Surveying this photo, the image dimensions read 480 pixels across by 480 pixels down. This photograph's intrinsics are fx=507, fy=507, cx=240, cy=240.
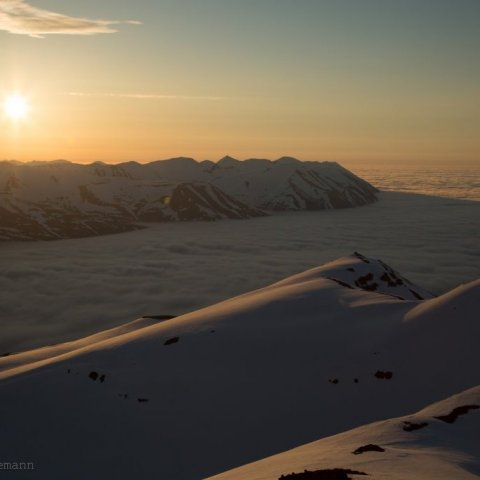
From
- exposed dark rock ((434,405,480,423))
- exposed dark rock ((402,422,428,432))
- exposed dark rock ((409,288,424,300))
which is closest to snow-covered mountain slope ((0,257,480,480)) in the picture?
exposed dark rock ((434,405,480,423))

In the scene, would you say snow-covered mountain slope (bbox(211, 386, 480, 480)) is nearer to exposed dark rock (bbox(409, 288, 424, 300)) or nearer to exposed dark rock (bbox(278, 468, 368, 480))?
exposed dark rock (bbox(278, 468, 368, 480))

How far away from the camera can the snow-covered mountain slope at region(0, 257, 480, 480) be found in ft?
101

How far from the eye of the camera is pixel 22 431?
33844mm

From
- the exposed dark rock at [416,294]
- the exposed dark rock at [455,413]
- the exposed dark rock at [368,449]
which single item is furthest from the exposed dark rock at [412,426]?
the exposed dark rock at [416,294]

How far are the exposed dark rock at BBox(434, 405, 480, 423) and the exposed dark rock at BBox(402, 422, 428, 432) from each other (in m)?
1.52

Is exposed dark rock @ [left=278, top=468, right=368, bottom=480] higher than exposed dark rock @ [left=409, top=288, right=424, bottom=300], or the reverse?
exposed dark rock @ [left=278, top=468, right=368, bottom=480]

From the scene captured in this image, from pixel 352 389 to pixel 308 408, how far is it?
3.53 m

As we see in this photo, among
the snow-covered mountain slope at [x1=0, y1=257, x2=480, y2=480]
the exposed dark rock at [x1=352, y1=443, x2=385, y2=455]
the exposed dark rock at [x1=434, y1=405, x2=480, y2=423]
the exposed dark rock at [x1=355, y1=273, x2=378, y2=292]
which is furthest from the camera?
the exposed dark rock at [x1=355, y1=273, x2=378, y2=292]

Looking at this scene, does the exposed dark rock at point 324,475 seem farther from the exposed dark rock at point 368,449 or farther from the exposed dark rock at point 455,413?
the exposed dark rock at point 455,413

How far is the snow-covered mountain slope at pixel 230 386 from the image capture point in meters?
30.7

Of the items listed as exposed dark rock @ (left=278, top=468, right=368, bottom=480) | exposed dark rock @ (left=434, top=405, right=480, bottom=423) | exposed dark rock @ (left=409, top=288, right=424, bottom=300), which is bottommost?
exposed dark rock @ (left=409, top=288, right=424, bottom=300)

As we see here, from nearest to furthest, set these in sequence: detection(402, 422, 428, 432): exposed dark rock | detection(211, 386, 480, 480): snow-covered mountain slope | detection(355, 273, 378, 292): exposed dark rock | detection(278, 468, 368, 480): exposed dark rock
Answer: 1. detection(278, 468, 368, 480): exposed dark rock
2. detection(211, 386, 480, 480): snow-covered mountain slope
3. detection(402, 422, 428, 432): exposed dark rock
4. detection(355, 273, 378, 292): exposed dark rock

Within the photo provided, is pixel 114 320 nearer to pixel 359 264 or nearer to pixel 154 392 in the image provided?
pixel 359 264

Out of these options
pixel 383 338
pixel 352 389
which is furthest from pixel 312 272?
pixel 352 389
